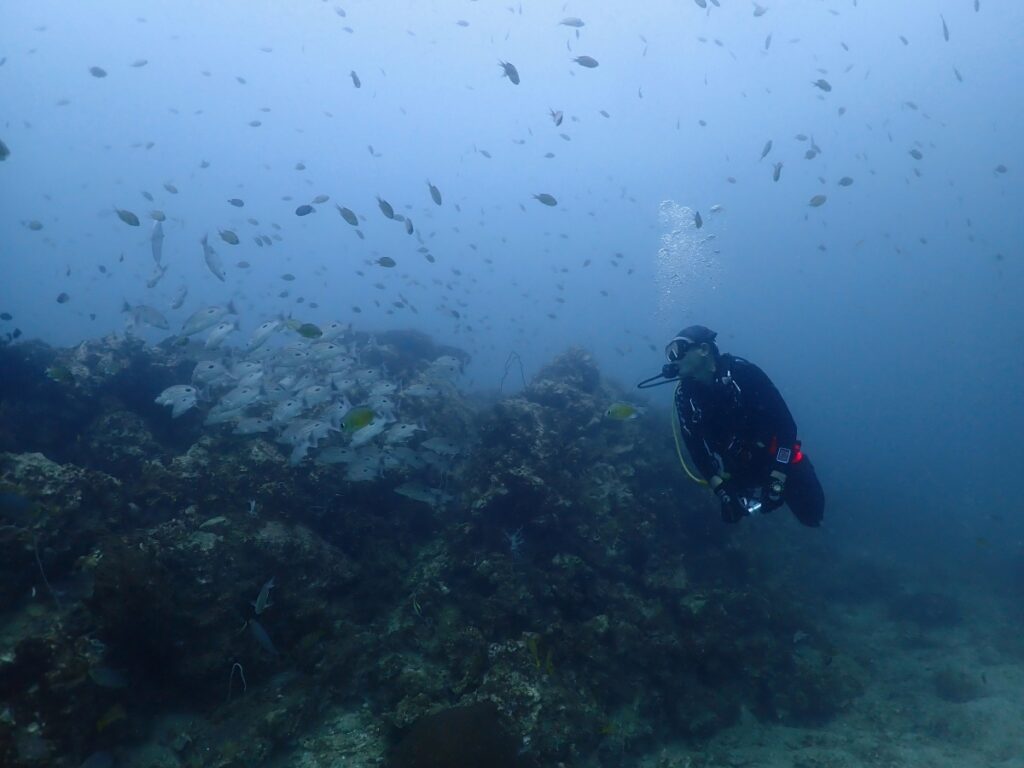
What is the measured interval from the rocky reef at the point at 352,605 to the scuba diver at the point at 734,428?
2831 millimetres

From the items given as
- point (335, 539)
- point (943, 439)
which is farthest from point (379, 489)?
point (943, 439)

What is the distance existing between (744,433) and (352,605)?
18.7 ft

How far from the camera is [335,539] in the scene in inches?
321

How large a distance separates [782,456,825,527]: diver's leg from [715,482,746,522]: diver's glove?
35.9 inches

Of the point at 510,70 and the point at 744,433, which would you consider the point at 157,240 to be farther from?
the point at 744,433

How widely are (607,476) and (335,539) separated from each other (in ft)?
18.3

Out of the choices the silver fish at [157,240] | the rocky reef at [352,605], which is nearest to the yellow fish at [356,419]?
the rocky reef at [352,605]

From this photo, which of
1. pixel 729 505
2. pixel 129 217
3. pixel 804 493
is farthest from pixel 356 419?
pixel 129 217

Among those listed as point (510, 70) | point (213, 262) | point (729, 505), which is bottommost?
point (729, 505)

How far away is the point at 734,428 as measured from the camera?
6363mm

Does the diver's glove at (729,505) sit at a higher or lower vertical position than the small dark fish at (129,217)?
lower

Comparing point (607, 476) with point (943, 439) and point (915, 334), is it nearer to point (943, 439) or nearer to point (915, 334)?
point (943, 439)

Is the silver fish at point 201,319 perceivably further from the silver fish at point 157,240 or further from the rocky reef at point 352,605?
the silver fish at point 157,240

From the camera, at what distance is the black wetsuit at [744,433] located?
6195 mm
